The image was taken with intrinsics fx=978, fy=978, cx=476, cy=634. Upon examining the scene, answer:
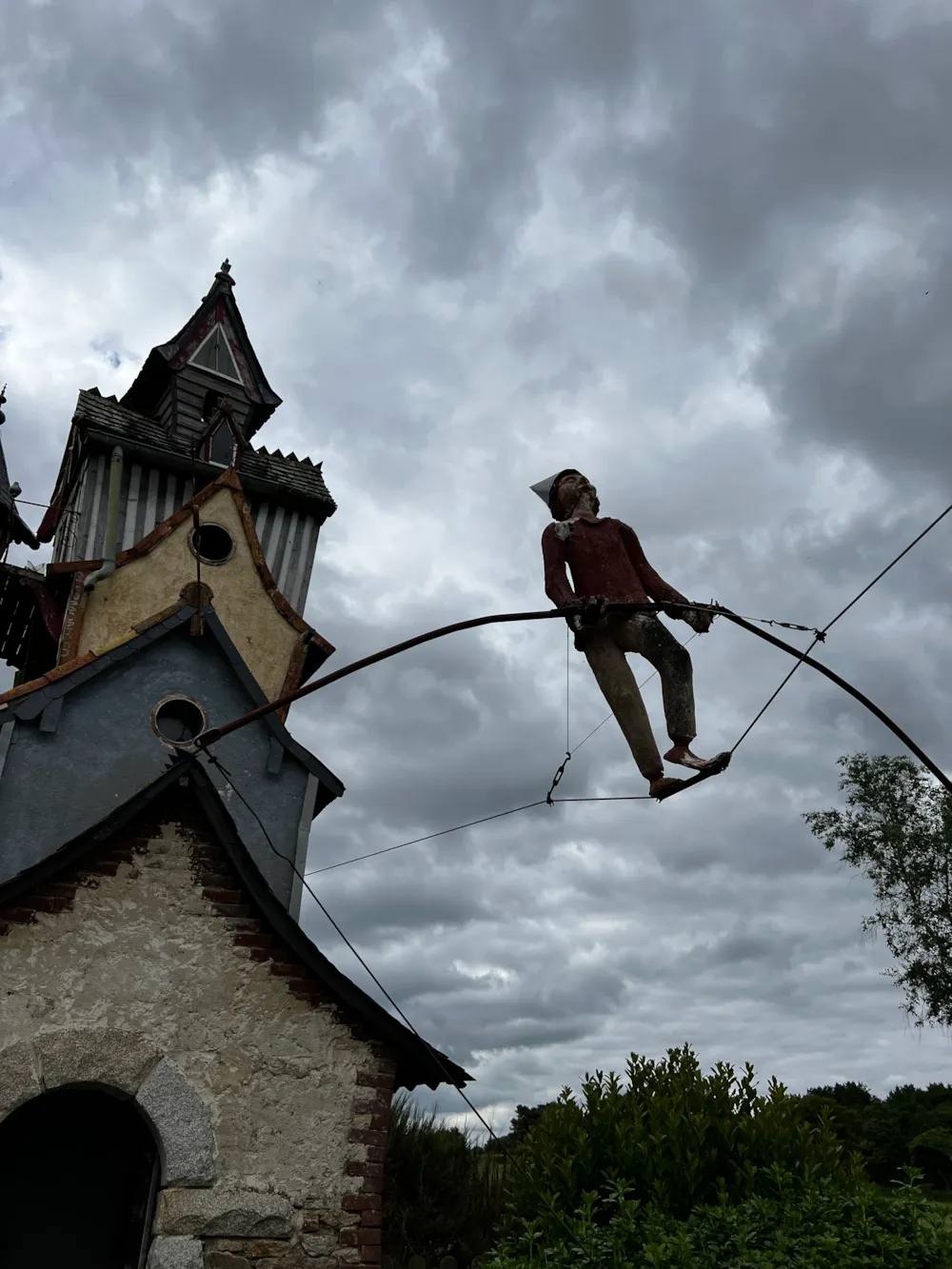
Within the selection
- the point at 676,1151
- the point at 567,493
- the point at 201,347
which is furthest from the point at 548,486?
the point at 201,347

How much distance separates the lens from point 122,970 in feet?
24.2

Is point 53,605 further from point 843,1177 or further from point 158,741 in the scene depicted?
point 843,1177

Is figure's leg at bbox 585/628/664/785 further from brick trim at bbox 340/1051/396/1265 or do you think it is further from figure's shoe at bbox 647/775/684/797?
brick trim at bbox 340/1051/396/1265

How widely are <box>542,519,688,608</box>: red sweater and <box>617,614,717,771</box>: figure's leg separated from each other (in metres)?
0.19

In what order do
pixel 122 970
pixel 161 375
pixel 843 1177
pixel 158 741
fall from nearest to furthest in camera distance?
pixel 843 1177 → pixel 122 970 → pixel 158 741 → pixel 161 375

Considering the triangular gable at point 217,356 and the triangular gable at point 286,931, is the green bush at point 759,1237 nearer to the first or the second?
the triangular gable at point 286,931

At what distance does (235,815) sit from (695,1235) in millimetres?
8398

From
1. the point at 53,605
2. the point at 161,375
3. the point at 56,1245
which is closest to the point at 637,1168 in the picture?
the point at 56,1245

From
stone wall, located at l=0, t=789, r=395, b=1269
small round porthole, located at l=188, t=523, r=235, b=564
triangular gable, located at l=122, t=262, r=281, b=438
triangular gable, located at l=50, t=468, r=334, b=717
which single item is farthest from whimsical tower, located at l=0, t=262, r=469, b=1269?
triangular gable, located at l=122, t=262, r=281, b=438

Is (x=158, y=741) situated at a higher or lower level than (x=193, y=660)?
lower

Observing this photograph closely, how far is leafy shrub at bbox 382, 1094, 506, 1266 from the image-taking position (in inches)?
411

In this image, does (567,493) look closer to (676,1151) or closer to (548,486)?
(548,486)

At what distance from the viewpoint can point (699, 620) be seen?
20.6 ft

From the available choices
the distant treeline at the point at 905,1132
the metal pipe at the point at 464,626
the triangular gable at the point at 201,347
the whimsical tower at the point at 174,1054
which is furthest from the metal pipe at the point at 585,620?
the distant treeline at the point at 905,1132
